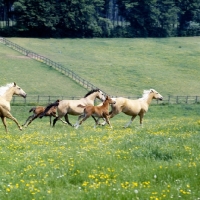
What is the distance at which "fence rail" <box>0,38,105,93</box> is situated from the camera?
56.9 meters

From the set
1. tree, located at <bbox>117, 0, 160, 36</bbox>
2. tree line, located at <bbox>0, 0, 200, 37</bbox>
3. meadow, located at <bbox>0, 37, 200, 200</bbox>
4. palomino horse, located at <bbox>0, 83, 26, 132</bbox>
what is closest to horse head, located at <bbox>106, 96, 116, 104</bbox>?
meadow, located at <bbox>0, 37, 200, 200</bbox>

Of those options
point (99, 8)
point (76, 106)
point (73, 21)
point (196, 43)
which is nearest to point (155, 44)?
point (196, 43)

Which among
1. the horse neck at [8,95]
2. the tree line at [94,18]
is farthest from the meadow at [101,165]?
the tree line at [94,18]

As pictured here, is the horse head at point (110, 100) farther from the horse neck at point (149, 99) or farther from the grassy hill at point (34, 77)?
the grassy hill at point (34, 77)

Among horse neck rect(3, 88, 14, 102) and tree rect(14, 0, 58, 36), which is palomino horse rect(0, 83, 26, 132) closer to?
horse neck rect(3, 88, 14, 102)

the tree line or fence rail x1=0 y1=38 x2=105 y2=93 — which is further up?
the tree line

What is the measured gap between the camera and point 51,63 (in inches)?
2670

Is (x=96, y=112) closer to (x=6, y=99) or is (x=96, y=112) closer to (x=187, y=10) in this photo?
(x=6, y=99)

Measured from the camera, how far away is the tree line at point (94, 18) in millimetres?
92750

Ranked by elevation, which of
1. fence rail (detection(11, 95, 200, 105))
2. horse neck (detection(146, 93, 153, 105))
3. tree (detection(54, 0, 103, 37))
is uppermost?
tree (detection(54, 0, 103, 37))

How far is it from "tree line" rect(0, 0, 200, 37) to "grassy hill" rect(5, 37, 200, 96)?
476 centimetres

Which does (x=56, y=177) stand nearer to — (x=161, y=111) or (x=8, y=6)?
(x=161, y=111)

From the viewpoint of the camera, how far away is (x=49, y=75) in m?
60.3

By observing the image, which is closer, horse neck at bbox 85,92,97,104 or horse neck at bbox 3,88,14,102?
horse neck at bbox 3,88,14,102
